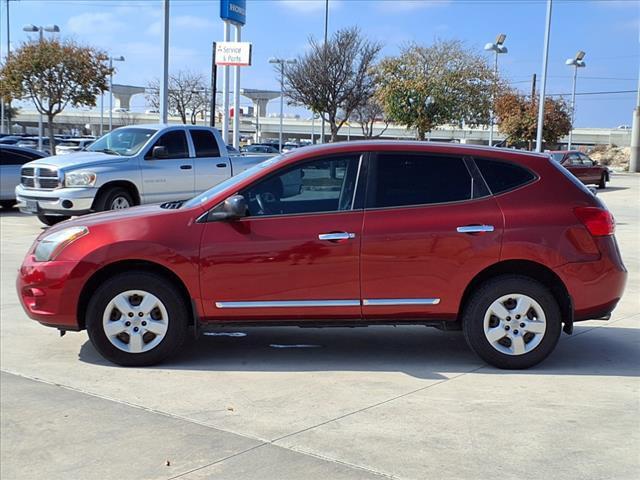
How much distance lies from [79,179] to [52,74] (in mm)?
17279

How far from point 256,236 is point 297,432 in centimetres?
172

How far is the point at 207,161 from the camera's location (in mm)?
14695

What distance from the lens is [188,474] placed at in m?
3.85

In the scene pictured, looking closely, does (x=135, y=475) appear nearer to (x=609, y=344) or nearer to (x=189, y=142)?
(x=609, y=344)

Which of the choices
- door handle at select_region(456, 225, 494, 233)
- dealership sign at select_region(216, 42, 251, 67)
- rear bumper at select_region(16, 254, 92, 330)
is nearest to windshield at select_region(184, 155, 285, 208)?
rear bumper at select_region(16, 254, 92, 330)

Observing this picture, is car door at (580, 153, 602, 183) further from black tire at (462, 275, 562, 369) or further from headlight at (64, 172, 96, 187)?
black tire at (462, 275, 562, 369)

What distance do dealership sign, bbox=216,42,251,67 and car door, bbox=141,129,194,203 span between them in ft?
19.4

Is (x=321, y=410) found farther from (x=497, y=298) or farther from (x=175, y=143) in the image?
(x=175, y=143)

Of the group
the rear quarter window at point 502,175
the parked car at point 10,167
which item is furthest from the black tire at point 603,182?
the rear quarter window at point 502,175

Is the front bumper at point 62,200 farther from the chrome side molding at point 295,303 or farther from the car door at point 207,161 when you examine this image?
the chrome side molding at point 295,303

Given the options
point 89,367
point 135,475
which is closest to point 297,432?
point 135,475

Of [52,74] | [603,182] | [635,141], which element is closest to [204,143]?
[52,74]

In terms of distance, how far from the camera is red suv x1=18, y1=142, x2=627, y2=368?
5543 millimetres

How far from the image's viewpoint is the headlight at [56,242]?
18.6 ft
